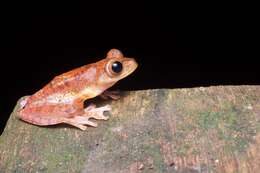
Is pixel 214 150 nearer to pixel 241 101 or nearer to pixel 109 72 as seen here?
pixel 241 101

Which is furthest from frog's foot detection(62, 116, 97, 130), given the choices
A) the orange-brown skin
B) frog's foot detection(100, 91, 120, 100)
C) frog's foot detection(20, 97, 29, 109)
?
frog's foot detection(20, 97, 29, 109)

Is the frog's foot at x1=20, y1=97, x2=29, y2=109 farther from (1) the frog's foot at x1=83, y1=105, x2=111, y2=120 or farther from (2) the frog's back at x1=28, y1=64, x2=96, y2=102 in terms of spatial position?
(1) the frog's foot at x1=83, y1=105, x2=111, y2=120

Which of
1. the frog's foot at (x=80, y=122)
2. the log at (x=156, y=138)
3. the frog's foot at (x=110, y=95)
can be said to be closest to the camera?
the log at (x=156, y=138)

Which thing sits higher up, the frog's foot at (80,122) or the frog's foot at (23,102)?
the frog's foot at (23,102)

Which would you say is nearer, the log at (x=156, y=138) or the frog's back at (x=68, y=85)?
the log at (x=156, y=138)

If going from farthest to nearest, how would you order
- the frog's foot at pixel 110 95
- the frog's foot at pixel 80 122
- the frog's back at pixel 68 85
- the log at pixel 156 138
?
the frog's back at pixel 68 85, the frog's foot at pixel 110 95, the frog's foot at pixel 80 122, the log at pixel 156 138

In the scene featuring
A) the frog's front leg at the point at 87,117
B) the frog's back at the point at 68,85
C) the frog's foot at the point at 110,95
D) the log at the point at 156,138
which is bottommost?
the log at the point at 156,138

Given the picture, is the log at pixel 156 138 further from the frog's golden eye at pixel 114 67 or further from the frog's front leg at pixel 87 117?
the frog's golden eye at pixel 114 67

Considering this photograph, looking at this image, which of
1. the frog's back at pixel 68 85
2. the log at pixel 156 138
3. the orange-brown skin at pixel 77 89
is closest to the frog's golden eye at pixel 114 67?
the orange-brown skin at pixel 77 89

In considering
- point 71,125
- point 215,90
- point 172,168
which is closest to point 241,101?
point 215,90
